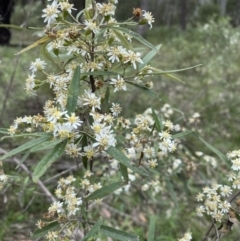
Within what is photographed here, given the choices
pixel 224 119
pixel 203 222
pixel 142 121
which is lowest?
pixel 224 119

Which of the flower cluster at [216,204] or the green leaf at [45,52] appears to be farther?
the flower cluster at [216,204]

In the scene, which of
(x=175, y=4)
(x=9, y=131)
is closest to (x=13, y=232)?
(x=9, y=131)

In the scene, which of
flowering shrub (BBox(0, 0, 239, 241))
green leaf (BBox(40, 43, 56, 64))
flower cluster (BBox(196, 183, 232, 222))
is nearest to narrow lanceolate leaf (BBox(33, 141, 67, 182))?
flowering shrub (BBox(0, 0, 239, 241))

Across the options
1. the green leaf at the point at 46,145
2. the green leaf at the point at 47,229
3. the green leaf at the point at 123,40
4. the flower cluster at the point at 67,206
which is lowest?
the green leaf at the point at 47,229

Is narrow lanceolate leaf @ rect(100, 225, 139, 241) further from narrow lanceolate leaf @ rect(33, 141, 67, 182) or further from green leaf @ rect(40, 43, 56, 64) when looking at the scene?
green leaf @ rect(40, 43, 56, 64)

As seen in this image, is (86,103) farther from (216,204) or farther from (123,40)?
(216,204)

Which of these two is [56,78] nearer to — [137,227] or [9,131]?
[9,131]

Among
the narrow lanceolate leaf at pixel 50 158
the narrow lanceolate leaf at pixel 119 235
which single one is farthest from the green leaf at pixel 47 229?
the narrow lanceolate leaf at pixel 50 158

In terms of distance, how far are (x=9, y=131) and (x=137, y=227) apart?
4.72 feet

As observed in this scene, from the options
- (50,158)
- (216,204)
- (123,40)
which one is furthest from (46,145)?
(216,204)

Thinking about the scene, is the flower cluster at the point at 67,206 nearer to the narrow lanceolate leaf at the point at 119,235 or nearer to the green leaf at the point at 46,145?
the narrow lanceolate leaf at the point at 119,235

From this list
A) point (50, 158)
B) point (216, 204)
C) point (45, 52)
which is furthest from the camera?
point (216, 204)

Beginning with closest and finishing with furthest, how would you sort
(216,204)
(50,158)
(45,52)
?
(50,158) → (45,52) → (216,204)

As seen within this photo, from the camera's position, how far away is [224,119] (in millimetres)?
3479
